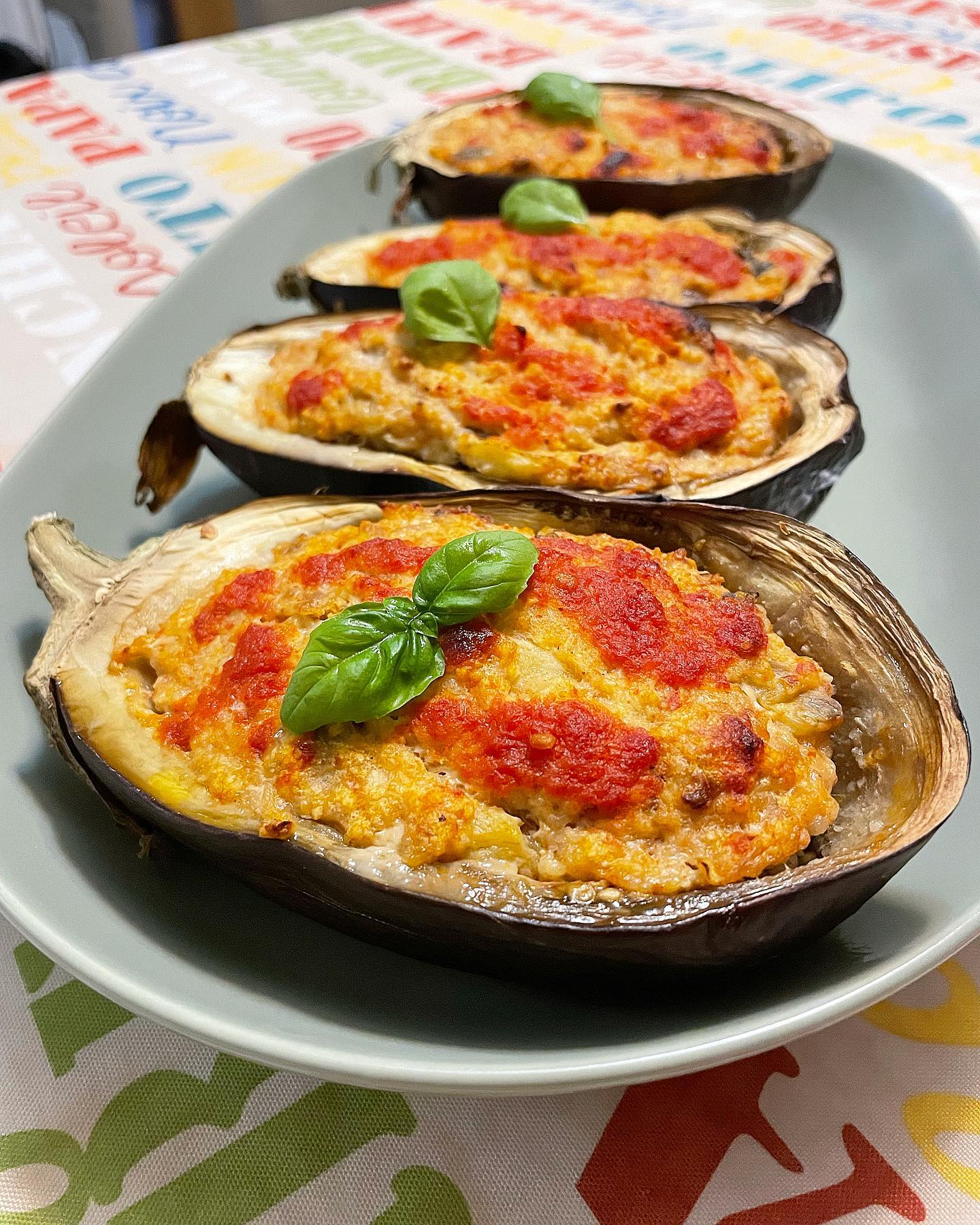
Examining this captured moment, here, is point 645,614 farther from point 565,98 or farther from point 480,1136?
point 565,98

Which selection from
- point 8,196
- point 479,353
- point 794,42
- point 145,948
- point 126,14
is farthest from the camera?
point 126,14

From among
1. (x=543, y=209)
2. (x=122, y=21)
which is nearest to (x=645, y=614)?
(x=543, y=209)

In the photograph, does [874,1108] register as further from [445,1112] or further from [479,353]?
[479,353]

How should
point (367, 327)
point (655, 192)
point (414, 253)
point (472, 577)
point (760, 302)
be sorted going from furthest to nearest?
point (655, 192) → point (414, 253) → point (760, 302) → point (367, 327) → point (472, 577)

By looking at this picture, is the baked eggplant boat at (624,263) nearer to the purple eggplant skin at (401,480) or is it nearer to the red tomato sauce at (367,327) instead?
the red tomato sauce at (367,327)

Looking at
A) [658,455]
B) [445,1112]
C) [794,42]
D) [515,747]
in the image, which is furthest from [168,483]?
[794,42]

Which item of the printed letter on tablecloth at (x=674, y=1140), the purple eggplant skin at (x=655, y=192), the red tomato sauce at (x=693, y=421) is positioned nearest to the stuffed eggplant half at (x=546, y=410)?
the red tomato sauce at (x=693, y=421)
